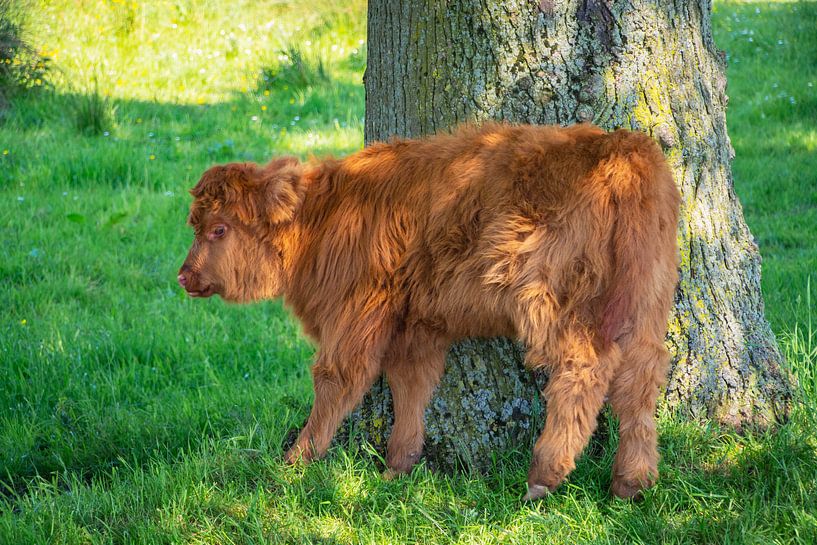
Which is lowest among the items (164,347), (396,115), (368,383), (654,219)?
(164,347)

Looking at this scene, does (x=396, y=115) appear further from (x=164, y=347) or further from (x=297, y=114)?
(x=297, y=114)

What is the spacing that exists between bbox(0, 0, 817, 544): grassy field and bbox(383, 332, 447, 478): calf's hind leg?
11 centimetres

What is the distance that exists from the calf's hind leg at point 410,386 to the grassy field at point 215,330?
4.2 inches

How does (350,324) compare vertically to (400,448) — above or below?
above

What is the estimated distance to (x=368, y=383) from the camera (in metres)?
3.58

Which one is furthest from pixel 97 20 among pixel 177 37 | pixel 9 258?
pixel 9 258

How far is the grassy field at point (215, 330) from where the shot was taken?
3.53 metres

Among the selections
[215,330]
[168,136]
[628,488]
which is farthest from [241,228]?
[168,136]

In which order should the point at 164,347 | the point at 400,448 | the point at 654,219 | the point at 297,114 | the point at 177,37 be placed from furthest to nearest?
the point at 177,37, the point at 297,114, the point at 164,347, the point at 400,448, the point at 654,219

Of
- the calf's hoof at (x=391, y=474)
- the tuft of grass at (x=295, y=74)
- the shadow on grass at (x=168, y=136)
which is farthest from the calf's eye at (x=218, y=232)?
the tuft of grass at (x=295, y=74)

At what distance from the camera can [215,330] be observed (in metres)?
6.10

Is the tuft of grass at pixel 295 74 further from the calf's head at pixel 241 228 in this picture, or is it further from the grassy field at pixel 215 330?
the calf's head at pixel 241 228

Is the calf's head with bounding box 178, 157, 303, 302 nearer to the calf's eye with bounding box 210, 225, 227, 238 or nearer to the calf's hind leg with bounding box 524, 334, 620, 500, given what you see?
the calf's eye with bounding box 210, 225, 227, 238

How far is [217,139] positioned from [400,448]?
623 centimetres
